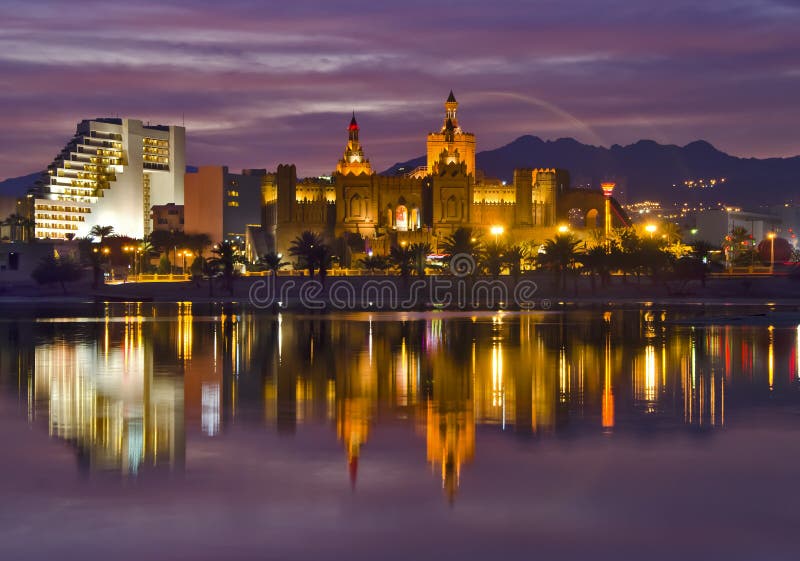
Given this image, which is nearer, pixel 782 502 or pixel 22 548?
pixel 22 548

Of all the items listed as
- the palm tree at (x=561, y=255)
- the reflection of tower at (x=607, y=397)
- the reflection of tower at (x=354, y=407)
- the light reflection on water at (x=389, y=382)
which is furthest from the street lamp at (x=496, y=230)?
the reflection of tower at (x=354, y=407)

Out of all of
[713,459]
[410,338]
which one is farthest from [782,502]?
[410,338]

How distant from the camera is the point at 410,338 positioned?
45.1m

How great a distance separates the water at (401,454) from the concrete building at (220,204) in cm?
13533

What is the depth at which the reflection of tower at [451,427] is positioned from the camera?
17141 millimetres

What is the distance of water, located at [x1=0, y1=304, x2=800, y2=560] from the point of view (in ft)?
43.4

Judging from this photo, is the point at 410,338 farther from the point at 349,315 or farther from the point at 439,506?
the point at 439,506

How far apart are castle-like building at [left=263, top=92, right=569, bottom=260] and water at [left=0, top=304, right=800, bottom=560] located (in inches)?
4011

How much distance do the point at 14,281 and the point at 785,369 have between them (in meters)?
111

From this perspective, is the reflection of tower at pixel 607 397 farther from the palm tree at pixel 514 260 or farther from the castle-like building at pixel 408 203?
the castle-like building at pixel 408 203

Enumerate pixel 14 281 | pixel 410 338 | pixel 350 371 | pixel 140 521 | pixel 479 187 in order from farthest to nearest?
pixel 479 187 < pixel 14 281 < pixel 410 338 < pixel 350 371 < pixel 140 521

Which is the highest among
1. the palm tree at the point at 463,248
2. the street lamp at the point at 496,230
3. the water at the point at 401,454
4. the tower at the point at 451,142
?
the tower at the point at 451,142

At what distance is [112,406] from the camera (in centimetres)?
2412

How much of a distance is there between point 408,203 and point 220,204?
40032 millimetres
